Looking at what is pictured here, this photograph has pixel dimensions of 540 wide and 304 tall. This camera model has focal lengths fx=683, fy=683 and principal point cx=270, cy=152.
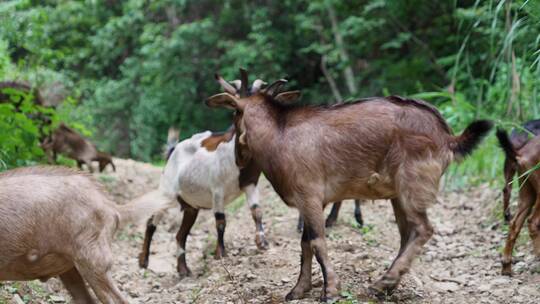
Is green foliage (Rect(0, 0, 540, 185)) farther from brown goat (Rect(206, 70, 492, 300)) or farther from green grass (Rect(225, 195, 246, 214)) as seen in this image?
brown goat (Rect(206, 70, 492, 300))

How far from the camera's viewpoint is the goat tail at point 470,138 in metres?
5.11

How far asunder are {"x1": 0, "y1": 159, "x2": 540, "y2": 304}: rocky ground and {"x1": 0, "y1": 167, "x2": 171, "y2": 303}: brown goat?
1.05 m

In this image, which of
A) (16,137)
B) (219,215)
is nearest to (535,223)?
(219,215)

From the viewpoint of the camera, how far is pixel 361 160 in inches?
202

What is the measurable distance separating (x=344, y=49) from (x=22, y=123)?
31.7ft

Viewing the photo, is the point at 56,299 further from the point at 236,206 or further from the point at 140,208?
the point at 236,206

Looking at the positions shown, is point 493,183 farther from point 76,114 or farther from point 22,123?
point 76,114

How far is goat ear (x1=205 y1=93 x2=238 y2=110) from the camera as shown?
5.55m

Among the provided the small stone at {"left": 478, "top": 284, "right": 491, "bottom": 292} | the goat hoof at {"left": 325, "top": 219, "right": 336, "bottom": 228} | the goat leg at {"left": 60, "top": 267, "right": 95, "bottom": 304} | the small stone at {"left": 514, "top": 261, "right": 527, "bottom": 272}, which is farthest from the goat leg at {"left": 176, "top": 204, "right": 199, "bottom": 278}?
the small stone at {"left": 514, "top": 261, "right": 527, "bottom": 272}

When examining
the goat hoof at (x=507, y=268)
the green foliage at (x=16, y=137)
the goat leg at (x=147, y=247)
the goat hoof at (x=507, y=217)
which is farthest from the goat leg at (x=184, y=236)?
the goat hoof at (x=507, y=217)

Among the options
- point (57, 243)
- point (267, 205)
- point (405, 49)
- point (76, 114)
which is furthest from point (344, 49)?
point (57, 243)

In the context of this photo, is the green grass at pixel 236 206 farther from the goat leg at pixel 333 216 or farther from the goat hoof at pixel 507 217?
the goat hoof at pixel 507 217

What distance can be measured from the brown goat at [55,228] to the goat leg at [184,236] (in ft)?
7.07

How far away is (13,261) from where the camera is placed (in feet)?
14.6
